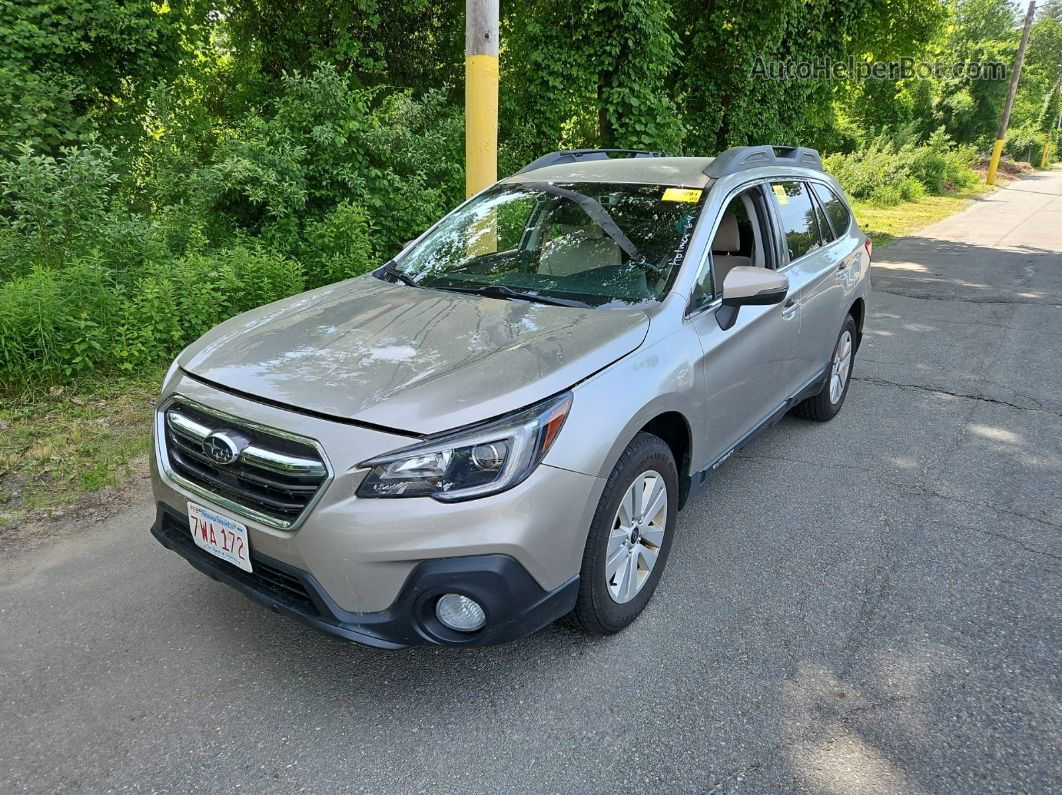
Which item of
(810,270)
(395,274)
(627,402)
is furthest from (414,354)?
(810,270)

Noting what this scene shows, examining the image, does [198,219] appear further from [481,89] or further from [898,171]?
[898,171]


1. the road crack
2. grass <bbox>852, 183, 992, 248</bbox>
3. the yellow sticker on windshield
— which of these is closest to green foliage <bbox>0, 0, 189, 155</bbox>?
the yellow sticker on windshield

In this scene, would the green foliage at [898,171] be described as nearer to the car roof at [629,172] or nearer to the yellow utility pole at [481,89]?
the yellow utility pole at [481,89]

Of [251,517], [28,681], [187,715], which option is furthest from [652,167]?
[28,681]

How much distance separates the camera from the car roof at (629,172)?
380cm

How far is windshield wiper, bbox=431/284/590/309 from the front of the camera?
3.23 m

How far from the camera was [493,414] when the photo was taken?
236 cm

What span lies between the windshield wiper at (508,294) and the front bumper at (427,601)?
1241 millimetres

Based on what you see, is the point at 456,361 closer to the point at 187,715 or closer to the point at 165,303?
the point at 187,715

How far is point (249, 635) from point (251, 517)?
0.73 metres

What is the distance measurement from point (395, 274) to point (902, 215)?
20002 mm

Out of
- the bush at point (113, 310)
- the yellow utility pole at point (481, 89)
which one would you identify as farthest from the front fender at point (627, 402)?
the bush at point (113, 310)

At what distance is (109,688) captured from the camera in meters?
2.64

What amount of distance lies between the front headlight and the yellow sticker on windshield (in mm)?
1754
